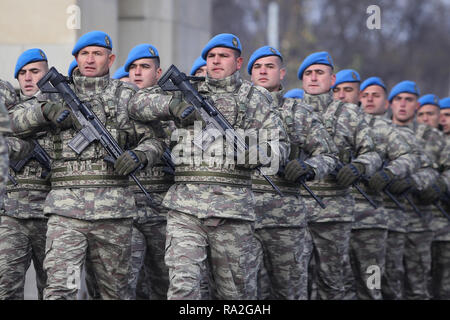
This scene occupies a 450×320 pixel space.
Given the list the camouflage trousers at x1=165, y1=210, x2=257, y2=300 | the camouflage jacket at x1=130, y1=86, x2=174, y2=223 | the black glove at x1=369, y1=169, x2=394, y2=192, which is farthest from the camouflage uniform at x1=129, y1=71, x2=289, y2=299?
the black glove at x1=369, y1=169, x2=394, y2=192

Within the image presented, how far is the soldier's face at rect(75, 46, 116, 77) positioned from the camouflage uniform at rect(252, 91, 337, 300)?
67.4 inches

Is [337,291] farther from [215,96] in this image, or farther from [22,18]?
[22,18]

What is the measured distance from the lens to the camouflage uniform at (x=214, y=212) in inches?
282

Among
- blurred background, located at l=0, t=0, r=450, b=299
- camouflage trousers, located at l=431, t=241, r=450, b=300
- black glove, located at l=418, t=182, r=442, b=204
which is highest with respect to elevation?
blurred background, located at l=0, t=0, r=450, b=299

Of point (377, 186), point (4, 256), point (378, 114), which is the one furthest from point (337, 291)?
point (4, 256)

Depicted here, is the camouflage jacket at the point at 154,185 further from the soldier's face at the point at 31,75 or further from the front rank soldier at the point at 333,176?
the front rank soldier at the point at 333,176

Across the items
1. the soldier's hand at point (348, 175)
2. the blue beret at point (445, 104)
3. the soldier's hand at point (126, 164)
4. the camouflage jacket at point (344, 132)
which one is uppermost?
the blue beret at point (445, 104)

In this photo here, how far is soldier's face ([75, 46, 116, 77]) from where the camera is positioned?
755 cm

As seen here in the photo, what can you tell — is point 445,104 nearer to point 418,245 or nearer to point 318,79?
point 418,245

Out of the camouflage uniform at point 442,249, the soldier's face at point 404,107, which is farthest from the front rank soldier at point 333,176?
the camouflage uniform at point 442,249

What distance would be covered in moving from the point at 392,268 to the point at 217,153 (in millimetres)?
4102

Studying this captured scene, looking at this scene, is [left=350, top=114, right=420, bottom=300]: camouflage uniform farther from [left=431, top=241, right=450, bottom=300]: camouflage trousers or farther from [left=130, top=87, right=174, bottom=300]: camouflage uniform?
[left=130, top=87, right=174, bottom=300]: camouflage uniform

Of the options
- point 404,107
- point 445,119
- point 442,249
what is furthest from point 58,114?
point 445,119

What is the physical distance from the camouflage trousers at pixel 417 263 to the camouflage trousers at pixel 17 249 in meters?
4.58
